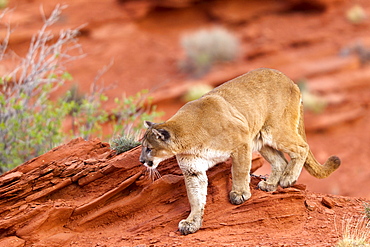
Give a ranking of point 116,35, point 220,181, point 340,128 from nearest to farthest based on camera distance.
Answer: point 220,181, point 340,128, point 116,35

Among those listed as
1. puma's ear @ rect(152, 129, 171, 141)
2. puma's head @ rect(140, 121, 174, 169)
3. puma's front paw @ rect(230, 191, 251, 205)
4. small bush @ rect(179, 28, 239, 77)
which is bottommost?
small bush @ rect(179, 28, 239, 77)

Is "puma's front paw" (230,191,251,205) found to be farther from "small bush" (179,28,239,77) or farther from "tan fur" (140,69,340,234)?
"small bush" (179,28,239,77)

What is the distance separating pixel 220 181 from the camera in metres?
7.16

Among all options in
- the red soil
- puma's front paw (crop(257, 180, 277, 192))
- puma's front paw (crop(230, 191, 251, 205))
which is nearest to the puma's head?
the red soil

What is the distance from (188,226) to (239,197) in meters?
0.82

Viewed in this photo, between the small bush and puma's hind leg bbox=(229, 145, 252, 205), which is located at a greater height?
puma's hind leg bbox=(229, 145, 252, 205)

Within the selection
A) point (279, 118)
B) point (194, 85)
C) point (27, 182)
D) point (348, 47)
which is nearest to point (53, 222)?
point (27, 182)

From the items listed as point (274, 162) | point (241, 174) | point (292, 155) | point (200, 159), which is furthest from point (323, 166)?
point (200, 159)

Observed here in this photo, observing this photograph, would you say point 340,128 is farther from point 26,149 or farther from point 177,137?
point 177,137

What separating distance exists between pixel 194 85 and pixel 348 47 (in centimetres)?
734

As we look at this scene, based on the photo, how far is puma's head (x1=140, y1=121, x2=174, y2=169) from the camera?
6.55 meters

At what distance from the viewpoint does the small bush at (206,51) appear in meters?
22.9

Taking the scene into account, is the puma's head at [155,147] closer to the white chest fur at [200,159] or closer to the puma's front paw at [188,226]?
the white chest fur at [200,159]

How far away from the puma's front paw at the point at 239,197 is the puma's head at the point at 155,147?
104 cm
